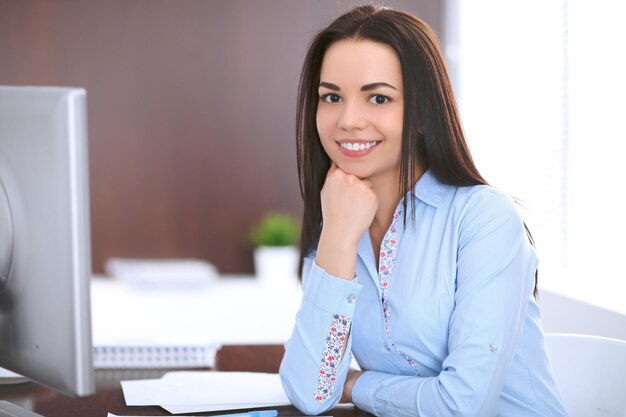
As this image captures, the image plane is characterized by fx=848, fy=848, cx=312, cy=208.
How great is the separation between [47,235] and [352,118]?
2.34 ft

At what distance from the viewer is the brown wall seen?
376 centimetres

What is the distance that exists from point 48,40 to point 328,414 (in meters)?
2.73

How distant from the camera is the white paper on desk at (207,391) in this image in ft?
5.08

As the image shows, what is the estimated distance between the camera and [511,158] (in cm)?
338

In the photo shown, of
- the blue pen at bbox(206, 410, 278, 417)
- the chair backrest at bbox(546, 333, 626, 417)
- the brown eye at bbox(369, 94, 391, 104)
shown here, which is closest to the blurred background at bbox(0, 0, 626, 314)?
the chair backrest at bbox(546, 333, 626, 417)

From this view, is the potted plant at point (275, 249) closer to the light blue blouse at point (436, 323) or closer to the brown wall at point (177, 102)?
the brown wall at point (177, 102)

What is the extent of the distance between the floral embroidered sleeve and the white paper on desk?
0.07 m

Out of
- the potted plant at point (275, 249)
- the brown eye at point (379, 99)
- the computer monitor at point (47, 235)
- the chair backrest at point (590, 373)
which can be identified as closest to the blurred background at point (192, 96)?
the potted plant at point (275, 249)

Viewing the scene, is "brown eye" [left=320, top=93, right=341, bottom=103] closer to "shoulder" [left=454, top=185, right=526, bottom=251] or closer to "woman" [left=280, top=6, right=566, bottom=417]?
"woman" [left=280, top=6, right=566, bottom=417]

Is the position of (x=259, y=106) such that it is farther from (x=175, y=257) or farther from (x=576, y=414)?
(x=576, y=414)

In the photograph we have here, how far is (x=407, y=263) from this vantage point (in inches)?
66.3

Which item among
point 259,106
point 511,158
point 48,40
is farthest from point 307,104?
point 48,40

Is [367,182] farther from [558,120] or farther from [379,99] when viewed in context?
[558,120]

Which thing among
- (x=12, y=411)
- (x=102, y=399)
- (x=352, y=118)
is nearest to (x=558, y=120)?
(x=352, y=118)
